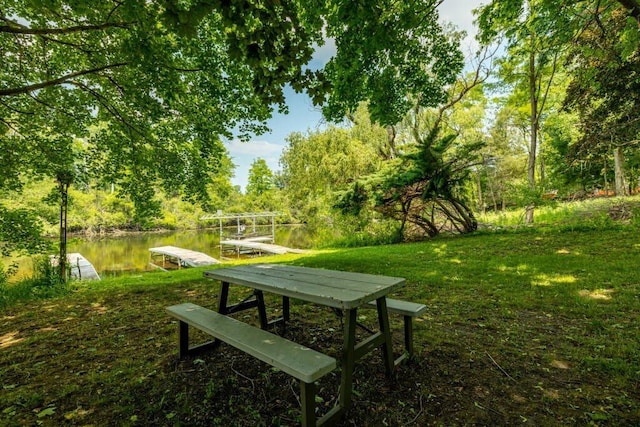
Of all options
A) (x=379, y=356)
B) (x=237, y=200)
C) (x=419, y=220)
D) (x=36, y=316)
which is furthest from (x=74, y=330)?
(x=237, y=200)

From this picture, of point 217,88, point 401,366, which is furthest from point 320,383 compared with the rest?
point 217,88

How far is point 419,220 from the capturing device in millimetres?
9680

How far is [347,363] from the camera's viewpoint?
1.64 meters

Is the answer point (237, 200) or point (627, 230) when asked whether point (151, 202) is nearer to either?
point (627, 230)

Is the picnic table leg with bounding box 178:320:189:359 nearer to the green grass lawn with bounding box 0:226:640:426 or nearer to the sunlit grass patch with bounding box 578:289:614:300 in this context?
the green grass lawn with bounding box 0:226:640:426

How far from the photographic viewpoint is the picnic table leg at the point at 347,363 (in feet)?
5.35

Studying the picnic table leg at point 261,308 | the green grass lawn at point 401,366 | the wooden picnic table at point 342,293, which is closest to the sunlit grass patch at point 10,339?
the green grass lawn at point 401,366

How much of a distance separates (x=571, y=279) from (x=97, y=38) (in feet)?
26.9

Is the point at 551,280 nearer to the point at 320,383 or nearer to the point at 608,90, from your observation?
the point at 320,383

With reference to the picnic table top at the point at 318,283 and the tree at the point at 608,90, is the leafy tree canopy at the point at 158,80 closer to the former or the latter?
the picnic table top at the point at 318,283

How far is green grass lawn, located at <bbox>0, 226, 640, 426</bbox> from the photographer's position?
5.49 ft

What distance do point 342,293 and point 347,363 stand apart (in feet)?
1.33

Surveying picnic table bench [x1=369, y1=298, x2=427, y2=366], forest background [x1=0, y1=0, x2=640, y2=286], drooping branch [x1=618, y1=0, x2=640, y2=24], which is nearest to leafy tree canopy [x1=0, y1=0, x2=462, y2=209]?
forest background [x1=0, y1=0, x2=640, y2=286]

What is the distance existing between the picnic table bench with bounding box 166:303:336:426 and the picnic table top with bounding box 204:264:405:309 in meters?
0.28
